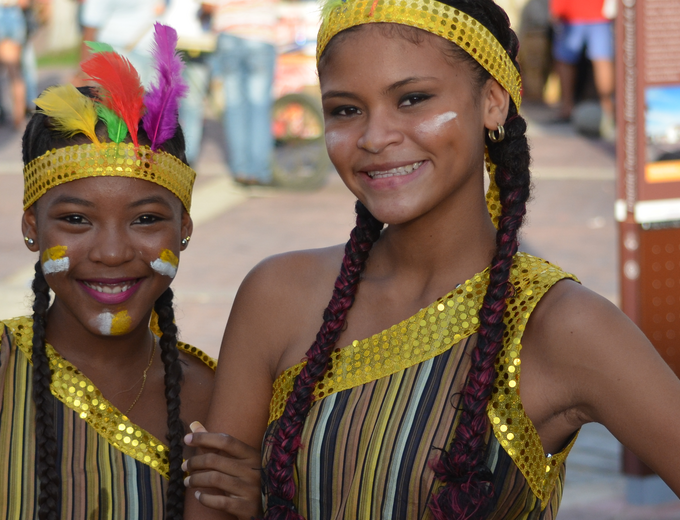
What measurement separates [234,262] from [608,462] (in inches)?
145

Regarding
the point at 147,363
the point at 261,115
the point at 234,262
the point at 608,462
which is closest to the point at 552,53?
the point at 261,115

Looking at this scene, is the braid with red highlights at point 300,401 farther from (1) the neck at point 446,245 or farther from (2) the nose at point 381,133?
(2) the nose at point 381,133

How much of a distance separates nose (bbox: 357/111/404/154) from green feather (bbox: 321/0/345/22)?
26 centimetres

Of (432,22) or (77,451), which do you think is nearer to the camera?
(432,22)

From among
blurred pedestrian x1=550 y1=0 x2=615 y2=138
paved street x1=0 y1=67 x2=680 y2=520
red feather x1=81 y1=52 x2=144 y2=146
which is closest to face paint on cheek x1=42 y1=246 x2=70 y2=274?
red feather x1=81 y1=52 x2=144 y2=146

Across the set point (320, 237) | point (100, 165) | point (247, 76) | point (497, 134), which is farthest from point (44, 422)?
point (247, 76)

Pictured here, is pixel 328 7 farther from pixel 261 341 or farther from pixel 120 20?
pixel 120 20

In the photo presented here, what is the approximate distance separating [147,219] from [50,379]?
1.53ft

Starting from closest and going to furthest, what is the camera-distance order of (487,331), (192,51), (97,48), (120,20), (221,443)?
(487,331), (221,443), (97,48), (120,20), (192,51)

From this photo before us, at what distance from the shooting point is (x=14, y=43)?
11.9 metres

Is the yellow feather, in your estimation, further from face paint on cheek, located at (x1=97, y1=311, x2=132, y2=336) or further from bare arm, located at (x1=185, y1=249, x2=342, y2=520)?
bare arm, located at (x1=185, y1=249, x2=342, y2=520)

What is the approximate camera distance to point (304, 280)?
2.15 metres

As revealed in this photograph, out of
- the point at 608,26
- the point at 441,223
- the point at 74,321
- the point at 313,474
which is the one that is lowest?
the point at 313,474

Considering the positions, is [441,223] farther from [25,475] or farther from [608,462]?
[608,462]
